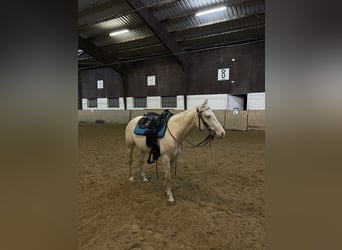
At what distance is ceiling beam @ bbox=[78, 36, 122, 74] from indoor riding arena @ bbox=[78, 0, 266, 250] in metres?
0.05

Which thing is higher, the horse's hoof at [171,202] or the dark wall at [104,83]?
the dark wall at [104,83]

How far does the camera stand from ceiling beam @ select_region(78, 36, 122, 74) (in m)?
10.6

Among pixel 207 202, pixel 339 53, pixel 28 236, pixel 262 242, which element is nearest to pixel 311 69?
pixel 339 53

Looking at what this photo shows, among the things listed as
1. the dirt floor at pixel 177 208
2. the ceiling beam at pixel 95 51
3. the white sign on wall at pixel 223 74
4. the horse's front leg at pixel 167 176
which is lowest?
the dirt floor at pixel 177 208

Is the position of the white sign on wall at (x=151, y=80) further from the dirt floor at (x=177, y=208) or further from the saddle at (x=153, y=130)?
the saddle at (x=153, y=130)

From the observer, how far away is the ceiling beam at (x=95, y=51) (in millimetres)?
10566

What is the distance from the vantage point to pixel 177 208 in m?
2.43

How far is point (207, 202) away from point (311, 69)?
7.90ft

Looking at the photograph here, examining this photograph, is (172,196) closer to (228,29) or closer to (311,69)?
(311,69)

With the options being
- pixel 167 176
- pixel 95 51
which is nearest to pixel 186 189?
pixel 167 176

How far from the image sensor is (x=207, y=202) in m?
2.57

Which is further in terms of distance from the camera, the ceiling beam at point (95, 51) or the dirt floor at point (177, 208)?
the ceiling beam at point (95, 51)

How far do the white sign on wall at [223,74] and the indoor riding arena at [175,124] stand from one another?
0.07m

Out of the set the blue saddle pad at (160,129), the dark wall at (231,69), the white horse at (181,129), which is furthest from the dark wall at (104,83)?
the white horse at (181,129)
